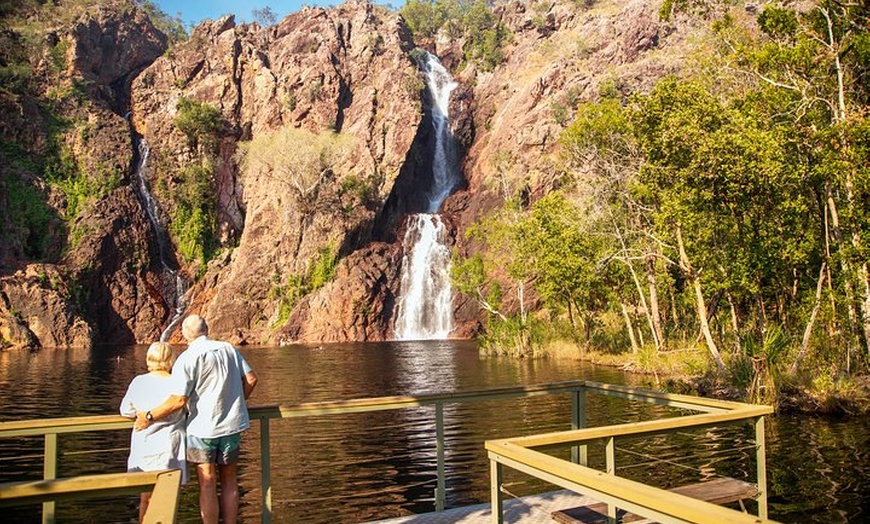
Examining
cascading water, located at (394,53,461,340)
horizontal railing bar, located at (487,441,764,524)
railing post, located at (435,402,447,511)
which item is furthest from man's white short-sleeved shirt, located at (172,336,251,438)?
cascading water, located at (394,53,461,340)

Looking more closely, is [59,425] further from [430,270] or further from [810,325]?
[430,270]

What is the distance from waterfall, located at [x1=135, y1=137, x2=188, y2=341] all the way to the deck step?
199 feet

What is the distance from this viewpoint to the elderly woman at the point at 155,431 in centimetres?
546

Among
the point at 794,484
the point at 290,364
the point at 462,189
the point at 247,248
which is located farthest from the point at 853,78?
the point at 247,248

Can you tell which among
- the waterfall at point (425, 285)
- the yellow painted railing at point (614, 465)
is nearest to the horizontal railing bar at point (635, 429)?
the yellow painted railing at point (614, 465)

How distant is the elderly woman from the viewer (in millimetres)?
5461

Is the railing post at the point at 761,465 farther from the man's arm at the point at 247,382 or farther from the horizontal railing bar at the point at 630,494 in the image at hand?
the man's arm at the point at 247,382

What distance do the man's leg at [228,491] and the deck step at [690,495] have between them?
2.84m

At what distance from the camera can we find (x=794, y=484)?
10141 mm

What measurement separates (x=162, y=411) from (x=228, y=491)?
1.09m

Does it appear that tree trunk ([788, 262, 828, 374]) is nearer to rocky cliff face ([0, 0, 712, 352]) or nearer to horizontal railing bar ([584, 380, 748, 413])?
horizontal railing bar ([584, 380, 748, 413])

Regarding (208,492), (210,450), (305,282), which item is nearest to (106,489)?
(210,450)

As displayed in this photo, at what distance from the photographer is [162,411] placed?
5391 mm

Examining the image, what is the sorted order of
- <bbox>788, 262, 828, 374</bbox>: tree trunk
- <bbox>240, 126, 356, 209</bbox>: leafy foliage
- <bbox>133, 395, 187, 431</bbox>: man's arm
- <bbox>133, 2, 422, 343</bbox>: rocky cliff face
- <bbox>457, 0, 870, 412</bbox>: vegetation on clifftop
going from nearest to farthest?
<bbox>133, 395, 187, 431</bbox>: man's arm, <bbox>457, 0, 870, 412</bbox>: vegetation on clifftop, <bbox>788, 262, 828, 374</bbox>: tree trunk, <bbox>133, 2, 422, 343</bbox>: rocky cliff face, <bbox>240, 126, 356, 209</bbox>: leafy foliage
